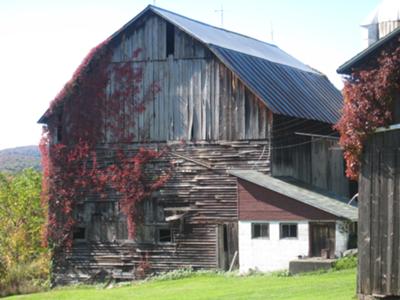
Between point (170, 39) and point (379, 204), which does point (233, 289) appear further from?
point (170, 39)

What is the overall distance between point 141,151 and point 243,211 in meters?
5.79

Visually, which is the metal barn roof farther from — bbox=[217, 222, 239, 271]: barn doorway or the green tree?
the green tree

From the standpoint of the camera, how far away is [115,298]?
28688 millimetres

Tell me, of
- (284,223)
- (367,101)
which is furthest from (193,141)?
(367,101)

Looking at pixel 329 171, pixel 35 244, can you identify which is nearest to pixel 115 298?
pixel 329 171

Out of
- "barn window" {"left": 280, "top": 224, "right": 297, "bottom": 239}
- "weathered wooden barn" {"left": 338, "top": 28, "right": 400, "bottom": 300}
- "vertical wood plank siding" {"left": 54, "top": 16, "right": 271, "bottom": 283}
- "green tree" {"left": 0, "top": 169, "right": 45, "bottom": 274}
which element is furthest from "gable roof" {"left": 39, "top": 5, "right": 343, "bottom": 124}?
"weathered wooden barn" {"left": 338, "top": 28, "right": 400, "bottom": 300}

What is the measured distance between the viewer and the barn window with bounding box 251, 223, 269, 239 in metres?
32.4

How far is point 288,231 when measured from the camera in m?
32.0

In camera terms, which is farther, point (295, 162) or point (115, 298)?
point (295, 162)

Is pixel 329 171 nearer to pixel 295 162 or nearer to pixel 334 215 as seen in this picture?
pixel 295 162

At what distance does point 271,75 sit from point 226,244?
792 centimetres

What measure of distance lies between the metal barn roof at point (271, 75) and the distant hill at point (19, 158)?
115213 mm

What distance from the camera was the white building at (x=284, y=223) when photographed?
31062 millimetres

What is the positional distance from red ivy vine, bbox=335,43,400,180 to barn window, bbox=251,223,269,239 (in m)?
12.6
